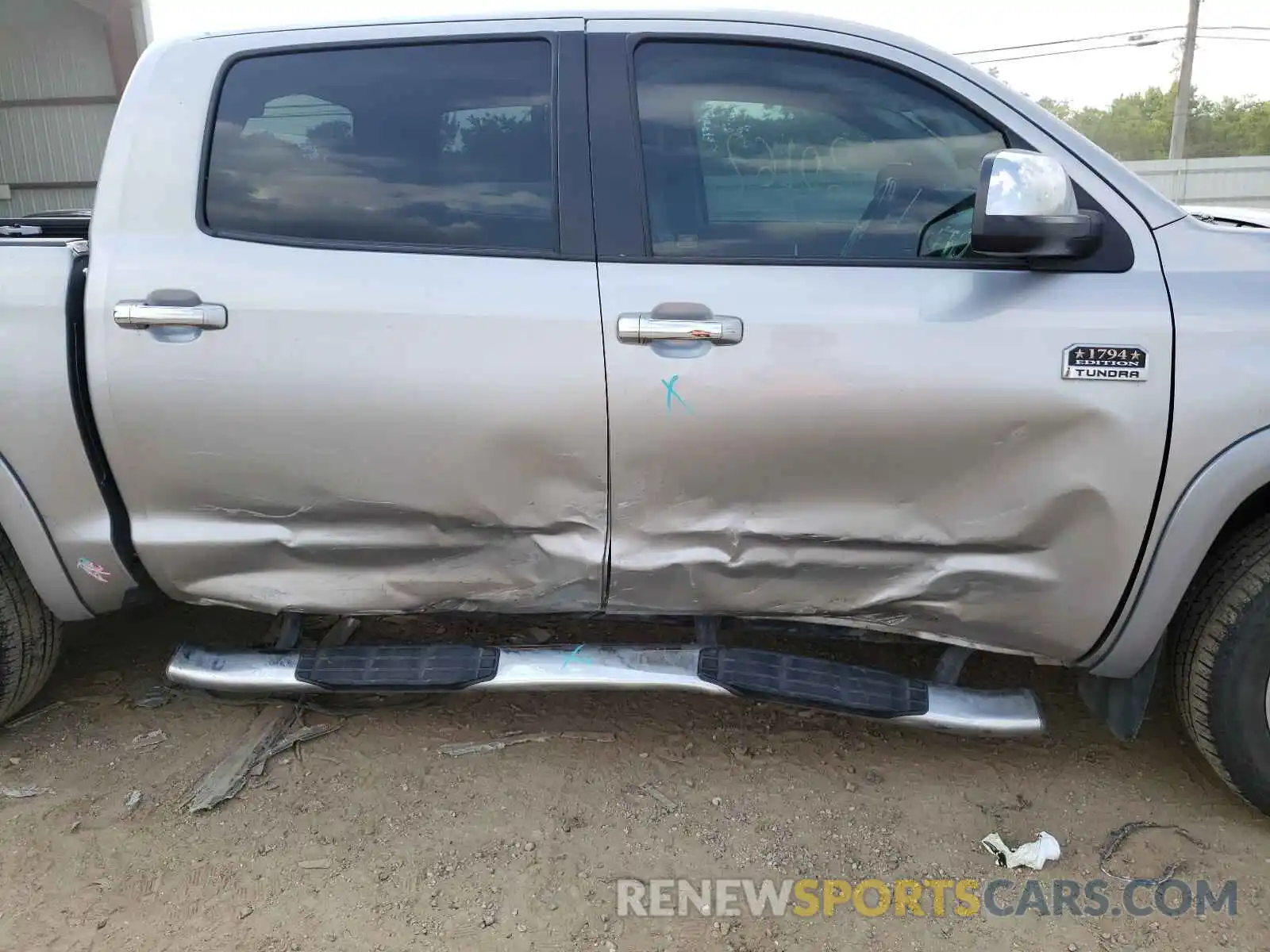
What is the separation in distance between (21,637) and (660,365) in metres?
2.05

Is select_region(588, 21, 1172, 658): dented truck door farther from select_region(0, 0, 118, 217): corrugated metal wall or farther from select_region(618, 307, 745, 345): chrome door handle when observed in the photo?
select_region(0, 0, 118, 217): corrugated metal wall

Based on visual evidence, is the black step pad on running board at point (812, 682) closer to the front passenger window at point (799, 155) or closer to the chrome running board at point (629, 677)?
the chrome running board at point (629, 677)

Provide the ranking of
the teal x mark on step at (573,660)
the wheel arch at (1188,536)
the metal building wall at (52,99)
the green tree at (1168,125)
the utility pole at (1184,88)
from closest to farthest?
1. the wheel arch at (1188,536)
2. the teal x mark on step at (573,660)
3. the metal building wall at (52,99)
4. the utility pole at (1184,88)
5. the green tree at (1168,125)

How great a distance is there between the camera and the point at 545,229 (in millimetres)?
2268

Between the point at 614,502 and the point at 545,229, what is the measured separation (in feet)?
2.38

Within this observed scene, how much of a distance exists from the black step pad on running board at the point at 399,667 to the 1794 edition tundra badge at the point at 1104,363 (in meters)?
1.67

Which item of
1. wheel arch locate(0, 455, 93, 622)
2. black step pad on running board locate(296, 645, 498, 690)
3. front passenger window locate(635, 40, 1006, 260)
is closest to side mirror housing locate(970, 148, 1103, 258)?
front passenger window locate(635, 40, 1006, 260)

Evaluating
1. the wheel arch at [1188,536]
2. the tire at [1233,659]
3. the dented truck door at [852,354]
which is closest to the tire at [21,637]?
the dented truck door at [852,354]

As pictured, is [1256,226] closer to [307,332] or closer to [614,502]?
[614,502]

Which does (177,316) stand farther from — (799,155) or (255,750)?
(799,155)

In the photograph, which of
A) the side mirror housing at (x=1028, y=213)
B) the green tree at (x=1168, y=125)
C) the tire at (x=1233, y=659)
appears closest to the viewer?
the side mirror housing at (x=1028, y=213)

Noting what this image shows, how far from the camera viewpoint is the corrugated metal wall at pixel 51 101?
1324 cm

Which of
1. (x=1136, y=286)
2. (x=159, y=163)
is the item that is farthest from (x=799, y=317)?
(x=159, y=163)

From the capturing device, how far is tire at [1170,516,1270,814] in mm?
2168
